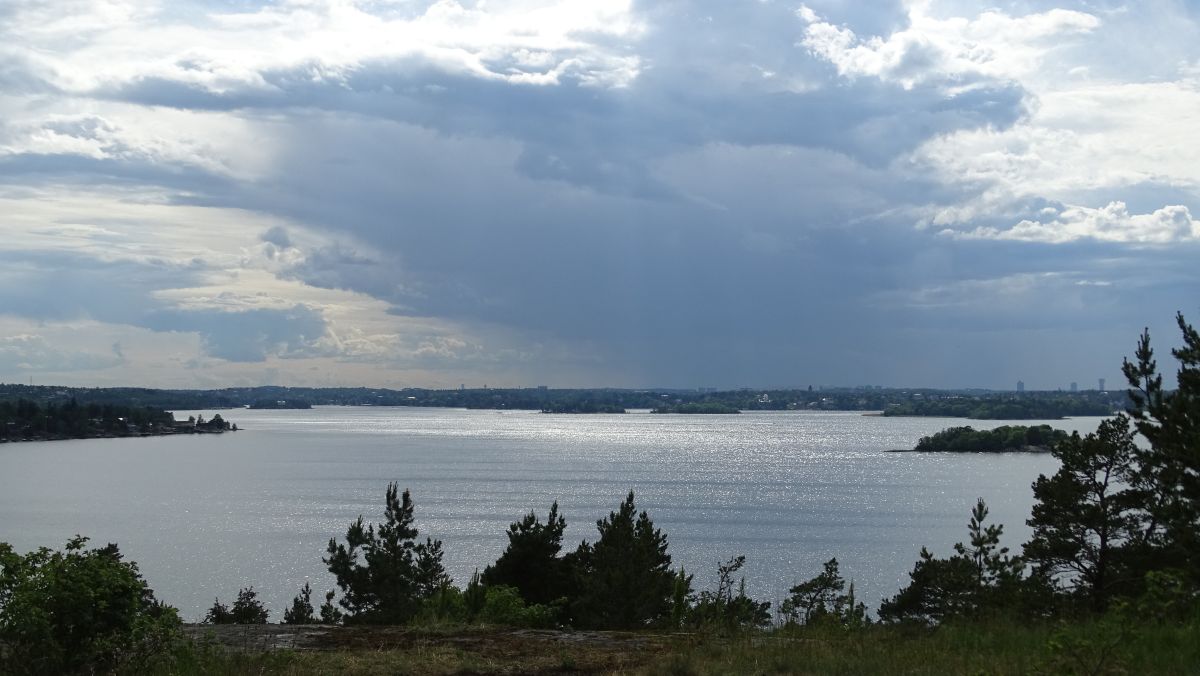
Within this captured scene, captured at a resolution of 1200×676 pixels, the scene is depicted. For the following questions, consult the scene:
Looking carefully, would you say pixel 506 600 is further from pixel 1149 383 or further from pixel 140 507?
pixel 140 507

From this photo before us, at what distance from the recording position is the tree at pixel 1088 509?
2558 centimetres

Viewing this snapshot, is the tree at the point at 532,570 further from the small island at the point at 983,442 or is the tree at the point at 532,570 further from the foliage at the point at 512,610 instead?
the small island at the point at 983,442

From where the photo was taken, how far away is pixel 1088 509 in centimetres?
2605

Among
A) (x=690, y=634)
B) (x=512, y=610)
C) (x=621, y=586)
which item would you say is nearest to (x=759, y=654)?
(x=690, y=634)

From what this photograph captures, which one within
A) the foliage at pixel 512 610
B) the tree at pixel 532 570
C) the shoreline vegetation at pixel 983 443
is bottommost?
the shoreline vegetation at pixel 983 443

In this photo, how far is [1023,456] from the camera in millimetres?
168500

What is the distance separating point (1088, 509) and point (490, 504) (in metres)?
78.7

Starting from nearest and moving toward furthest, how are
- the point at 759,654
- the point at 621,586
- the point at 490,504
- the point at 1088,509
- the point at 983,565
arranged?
the point at 759,654, the point at 983,565, the point at 1088,509, the point at 621,586, the point at 490,504

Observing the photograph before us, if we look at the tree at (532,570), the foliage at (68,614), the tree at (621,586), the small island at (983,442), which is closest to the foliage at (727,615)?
the foliage at (68,614)

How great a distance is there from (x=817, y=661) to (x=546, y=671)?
2.44 meters

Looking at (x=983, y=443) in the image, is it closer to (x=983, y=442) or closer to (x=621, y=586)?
(x=983, y=442)

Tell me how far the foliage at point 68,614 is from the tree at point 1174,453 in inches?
499

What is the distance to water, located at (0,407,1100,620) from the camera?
218 feet

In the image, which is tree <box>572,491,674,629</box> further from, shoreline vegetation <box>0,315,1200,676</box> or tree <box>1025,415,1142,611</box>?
tree <box>1025,415,1142,611</box>
